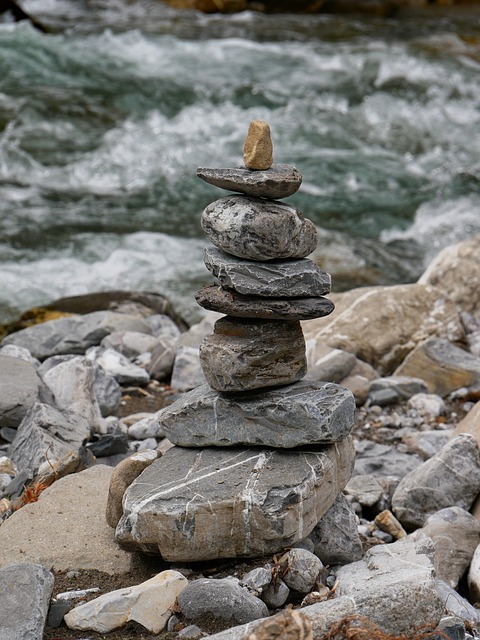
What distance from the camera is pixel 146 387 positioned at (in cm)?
777

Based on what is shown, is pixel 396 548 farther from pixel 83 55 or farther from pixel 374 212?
pixel 83 55

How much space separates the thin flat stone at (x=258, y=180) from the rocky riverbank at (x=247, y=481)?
129 centimetres

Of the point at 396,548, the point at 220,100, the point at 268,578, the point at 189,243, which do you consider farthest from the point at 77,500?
the point at 220,100

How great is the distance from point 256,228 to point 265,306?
38 centimetres

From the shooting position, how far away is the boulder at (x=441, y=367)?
7801 millimetres

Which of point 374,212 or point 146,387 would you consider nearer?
point 146,387

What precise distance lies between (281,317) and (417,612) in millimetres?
1515

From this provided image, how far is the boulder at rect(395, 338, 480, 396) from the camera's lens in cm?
780

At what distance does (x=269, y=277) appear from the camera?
188 inches

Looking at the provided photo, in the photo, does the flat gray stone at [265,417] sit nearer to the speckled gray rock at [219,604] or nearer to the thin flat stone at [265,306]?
the thin flat stone at [265,306]

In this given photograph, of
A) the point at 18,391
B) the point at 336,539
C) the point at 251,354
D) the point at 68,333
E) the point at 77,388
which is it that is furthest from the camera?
the point at 68,333

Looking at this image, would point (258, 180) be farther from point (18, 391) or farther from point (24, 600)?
point (18, 391)

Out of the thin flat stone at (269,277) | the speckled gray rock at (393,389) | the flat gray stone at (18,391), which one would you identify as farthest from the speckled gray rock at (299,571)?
the speckled gray rock at (393,389)

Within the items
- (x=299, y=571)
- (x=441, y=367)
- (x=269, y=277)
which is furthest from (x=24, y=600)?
(x=441, y=367)
